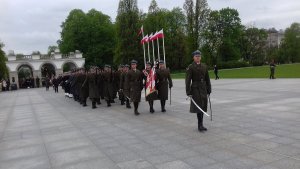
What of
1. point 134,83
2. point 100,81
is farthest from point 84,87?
point 134,83

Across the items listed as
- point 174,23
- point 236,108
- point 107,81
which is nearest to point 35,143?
point 236,108

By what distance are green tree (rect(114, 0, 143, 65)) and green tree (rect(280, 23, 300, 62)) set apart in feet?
179

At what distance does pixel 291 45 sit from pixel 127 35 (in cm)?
5978

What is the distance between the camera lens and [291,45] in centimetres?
10062

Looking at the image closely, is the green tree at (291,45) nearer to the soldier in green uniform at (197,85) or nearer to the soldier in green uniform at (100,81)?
the soldier in green uniform at (100,81)

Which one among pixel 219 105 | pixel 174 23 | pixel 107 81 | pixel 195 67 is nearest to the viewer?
pixel 195 67

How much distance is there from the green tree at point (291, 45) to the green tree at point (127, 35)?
54.6 m

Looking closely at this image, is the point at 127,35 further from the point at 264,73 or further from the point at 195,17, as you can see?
the point at 264,73

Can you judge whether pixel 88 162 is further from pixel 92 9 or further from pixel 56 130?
pixel 92 9

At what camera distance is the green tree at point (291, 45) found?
98.8 metres

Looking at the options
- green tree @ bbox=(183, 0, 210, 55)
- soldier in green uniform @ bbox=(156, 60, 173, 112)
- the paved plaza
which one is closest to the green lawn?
soldier in green uniform @ bbox=(156, 60, 173, 112)

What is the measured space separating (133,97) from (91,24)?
191 feet

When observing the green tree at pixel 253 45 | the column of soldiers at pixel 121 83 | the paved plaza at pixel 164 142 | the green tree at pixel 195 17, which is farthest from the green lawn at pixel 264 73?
the green tree at pixel 253 45

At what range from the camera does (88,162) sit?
6.50m
